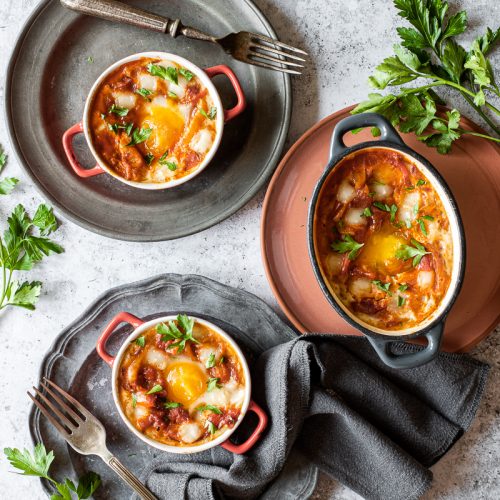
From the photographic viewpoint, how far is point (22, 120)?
294 centimetres

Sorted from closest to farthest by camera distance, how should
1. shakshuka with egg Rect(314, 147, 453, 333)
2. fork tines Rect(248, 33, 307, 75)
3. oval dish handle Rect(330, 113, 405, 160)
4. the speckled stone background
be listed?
oval dish handle Rect(330, 113, 405, 160), shakshuka with egg Rect(314, 147, 453, 333), fork tines Rect(248, 33, 307, 75), the speckled stone background

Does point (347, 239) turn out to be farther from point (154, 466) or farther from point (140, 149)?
point (154, 466)

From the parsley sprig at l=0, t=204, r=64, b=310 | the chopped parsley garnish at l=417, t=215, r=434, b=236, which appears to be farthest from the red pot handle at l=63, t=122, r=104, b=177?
the chopped parsley garnish at l=417, t=215, r=434, b=236

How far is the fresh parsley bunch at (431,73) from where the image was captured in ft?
8.74

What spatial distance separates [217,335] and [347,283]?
581 mm

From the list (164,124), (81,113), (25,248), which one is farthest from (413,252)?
(25,248)

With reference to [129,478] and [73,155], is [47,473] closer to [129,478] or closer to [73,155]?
[129,478]

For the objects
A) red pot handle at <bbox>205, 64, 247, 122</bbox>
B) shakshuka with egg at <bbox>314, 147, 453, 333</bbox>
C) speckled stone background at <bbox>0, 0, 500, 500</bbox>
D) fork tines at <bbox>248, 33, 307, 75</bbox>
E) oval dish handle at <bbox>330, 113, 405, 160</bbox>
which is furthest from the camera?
speckled stone background at <bbox>0, 0, 500, 500</bbox>

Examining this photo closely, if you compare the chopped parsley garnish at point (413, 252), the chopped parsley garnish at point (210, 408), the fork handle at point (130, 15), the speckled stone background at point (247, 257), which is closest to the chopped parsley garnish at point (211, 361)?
the chopped parsley garnish at point (210, 408)

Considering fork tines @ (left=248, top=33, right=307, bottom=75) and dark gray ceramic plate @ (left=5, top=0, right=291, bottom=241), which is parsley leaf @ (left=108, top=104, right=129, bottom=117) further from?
fork tines @ (left=248, top=33, right=307, bottom=75)

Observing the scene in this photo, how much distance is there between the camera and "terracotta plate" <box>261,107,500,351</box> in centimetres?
278

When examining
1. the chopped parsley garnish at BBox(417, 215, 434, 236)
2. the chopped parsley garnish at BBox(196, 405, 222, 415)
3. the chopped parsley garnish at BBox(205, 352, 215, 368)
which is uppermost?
the chopped parsley garnish at BBox(417, 215, 434, 236)

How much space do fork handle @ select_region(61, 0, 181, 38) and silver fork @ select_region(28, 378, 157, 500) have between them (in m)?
1.56

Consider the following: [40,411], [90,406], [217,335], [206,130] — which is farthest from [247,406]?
[206,130]
